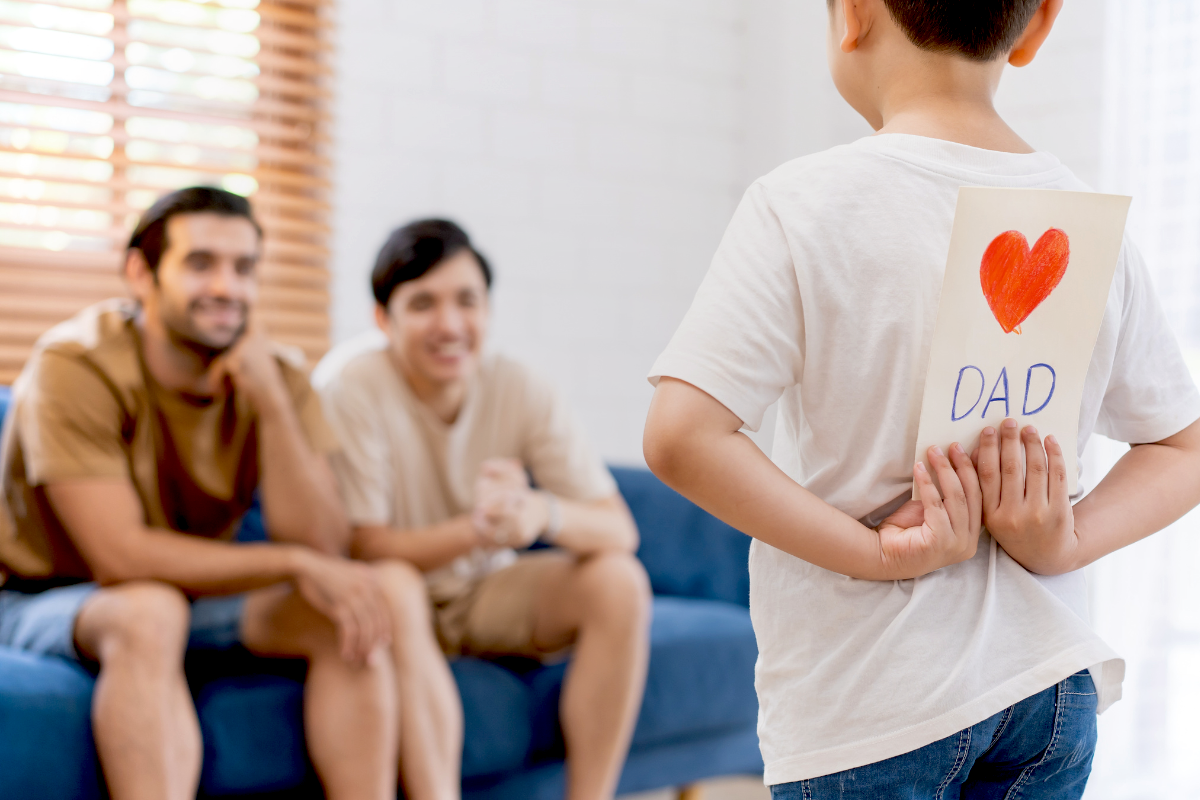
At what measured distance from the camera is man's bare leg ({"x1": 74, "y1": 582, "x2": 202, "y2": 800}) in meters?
1.32

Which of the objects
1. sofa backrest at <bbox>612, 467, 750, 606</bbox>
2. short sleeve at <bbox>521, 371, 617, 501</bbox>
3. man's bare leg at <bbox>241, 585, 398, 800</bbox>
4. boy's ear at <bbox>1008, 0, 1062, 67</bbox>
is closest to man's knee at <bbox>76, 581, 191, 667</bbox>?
man's bare leg at <bbox>241, 585, 398, 800</bbox>

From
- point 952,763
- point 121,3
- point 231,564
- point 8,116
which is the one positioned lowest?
point 231,564

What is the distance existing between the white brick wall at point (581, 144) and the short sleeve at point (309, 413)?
2.11 ft

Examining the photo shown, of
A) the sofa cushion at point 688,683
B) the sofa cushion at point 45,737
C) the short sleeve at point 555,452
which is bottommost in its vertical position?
the sofa cushion at point 688,683

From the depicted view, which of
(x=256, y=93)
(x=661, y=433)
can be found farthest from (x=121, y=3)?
(x=661, y=433)

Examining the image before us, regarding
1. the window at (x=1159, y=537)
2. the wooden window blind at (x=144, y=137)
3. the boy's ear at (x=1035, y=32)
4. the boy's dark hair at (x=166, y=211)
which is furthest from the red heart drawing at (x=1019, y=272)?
the wooden window blind at (x=144, y=137)

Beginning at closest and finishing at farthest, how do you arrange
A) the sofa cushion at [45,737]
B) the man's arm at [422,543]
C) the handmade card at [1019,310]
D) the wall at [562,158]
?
the handmade card at [1019,310], the sofa cushion at [45,737], the man's arm at [422,543], the wall at [562,158]

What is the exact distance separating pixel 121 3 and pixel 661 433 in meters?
2.20

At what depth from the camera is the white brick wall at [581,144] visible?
8.11ft

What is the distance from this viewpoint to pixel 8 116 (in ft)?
6.99

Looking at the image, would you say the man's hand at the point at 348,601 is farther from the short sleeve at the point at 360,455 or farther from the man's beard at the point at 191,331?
the man's beard at the point at 191,331

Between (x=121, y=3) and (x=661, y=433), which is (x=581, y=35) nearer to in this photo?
(x=121, y=3)

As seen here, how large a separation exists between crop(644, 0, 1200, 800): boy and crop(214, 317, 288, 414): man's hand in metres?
1.33

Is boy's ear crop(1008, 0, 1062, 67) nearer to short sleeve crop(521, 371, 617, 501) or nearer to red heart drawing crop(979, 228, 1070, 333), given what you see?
red heart drawing crop(979, 228, 1070, 333)
